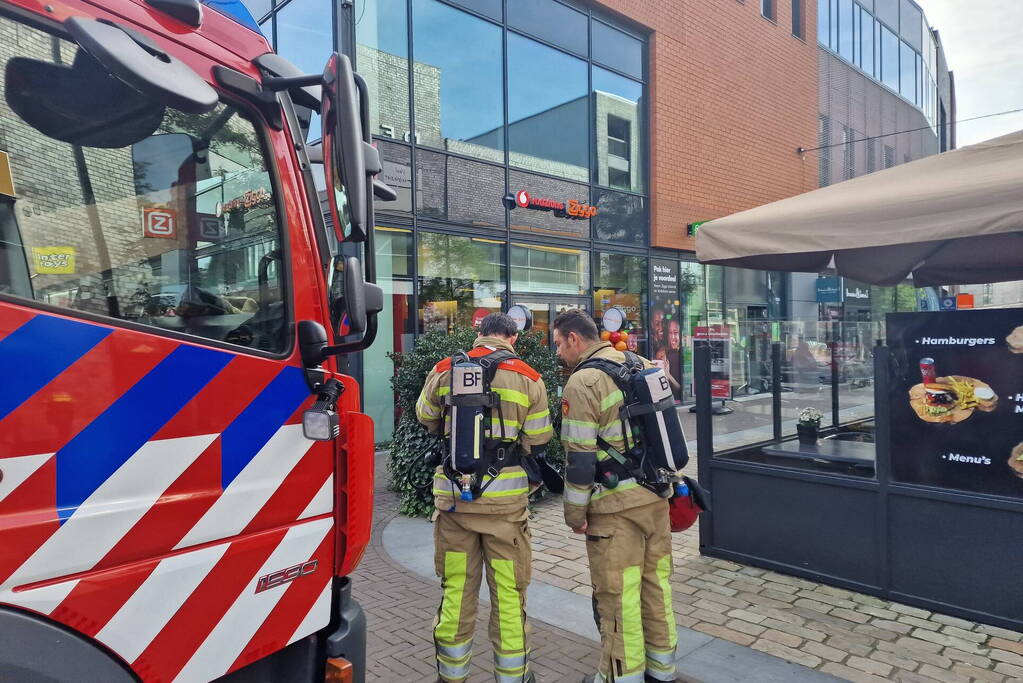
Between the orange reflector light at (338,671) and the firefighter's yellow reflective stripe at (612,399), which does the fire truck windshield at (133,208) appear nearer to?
the orange reflector light at (338,671)

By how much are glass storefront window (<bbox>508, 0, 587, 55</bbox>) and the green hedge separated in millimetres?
7464

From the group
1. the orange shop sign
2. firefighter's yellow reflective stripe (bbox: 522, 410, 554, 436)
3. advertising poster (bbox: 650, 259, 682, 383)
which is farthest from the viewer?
advertising poster (bbox: 650, 259, 682, 383)

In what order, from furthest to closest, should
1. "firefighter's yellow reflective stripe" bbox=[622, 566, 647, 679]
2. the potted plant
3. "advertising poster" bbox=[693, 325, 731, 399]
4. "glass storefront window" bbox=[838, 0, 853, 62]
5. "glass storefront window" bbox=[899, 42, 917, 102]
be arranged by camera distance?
"glass storefront window" bbox=[899, 42, 917, 102]
"glass storefront window" bbox=[838, 0, 853, 62]
"advertising poster" bbox=[693, 325, 731, 399]
the potted plant
"firefighter's yellow reflective stripe" bbox=[622, 566, 647, 679]

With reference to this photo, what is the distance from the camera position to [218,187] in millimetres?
2078

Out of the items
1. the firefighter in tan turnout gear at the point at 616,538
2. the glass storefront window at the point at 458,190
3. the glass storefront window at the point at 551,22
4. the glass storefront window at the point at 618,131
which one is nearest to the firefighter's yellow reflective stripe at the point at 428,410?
the firefighter in tan turnout gear at the point at 616,538

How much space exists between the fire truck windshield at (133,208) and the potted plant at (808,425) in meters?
4.41

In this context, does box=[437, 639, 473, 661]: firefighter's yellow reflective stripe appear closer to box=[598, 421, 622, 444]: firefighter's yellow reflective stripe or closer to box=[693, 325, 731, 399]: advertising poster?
box=[598, 421, 622, 444]: firefighter's yellow reflective stripe

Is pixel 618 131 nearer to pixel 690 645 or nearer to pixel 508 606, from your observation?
pixel 690 645

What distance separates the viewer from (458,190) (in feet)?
36.9

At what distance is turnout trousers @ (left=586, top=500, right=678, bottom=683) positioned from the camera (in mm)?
3273

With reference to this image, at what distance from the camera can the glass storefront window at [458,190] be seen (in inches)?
425

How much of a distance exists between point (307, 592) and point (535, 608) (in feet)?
8.46

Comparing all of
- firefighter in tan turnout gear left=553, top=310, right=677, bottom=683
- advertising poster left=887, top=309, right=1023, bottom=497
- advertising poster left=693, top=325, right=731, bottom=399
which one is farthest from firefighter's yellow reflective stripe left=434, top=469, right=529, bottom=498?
advertising poster left=887, top=309, right=1023, bottom=497

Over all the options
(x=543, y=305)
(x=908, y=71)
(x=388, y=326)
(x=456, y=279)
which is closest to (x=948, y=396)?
(x=388, y=326)
